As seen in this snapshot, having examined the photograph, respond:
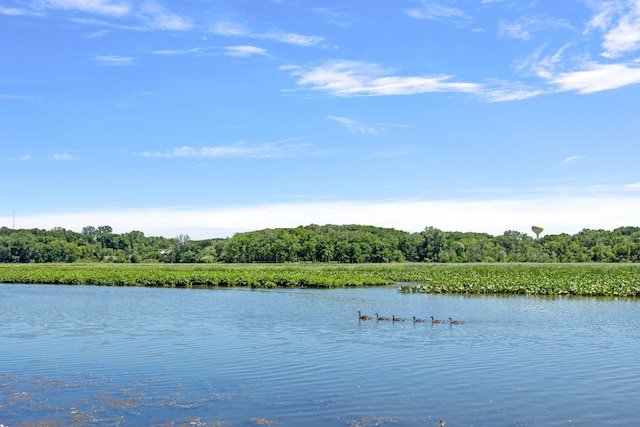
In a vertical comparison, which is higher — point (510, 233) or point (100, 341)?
point (510, 233)

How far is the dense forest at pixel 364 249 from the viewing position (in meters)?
123

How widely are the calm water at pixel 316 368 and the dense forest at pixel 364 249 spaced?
308ft

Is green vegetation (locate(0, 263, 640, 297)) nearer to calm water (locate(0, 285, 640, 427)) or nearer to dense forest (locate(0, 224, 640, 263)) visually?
calm water (locate(0, 285, 640, 427))

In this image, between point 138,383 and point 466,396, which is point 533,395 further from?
point 138,383

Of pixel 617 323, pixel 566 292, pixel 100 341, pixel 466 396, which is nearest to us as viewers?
pixel 466 396

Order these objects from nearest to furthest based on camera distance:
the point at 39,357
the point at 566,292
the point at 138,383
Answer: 1. the point at 138,383
2. the point at 39,357
3. the point at 566,292

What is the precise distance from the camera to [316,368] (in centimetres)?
1758

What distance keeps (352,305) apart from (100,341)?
58.8 feet

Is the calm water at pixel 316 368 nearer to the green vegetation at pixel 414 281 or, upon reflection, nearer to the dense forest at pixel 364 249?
the green vegetation at pixel 414 281

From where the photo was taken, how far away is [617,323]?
28.0m

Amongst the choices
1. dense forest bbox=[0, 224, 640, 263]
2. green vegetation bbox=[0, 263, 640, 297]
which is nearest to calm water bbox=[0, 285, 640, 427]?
green vegetation bbox=[0, 263, 640, 297]

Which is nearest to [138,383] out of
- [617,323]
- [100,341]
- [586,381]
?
[100,341]

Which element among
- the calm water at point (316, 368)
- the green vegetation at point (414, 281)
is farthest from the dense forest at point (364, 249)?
the calm water at point (316, 368)

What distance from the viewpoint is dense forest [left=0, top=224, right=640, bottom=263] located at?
12312 centimetres
